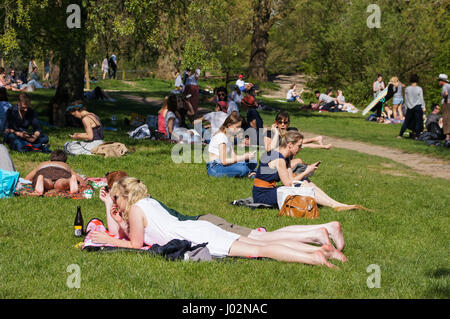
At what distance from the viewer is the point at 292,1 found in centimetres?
3834

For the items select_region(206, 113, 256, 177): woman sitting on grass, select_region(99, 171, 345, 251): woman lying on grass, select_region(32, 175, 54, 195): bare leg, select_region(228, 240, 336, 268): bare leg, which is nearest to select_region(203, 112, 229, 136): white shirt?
select_region(206, 113, 256, 177): woman sitting on grass

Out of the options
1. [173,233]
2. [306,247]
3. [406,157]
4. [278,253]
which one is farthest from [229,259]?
[406,157]

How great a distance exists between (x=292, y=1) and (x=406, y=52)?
25.5 ft

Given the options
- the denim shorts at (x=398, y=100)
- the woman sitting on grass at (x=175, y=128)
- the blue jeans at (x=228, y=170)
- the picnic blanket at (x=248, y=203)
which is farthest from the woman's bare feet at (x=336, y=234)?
the denim shorts at (x=398, y=100)

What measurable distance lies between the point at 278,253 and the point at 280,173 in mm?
3008

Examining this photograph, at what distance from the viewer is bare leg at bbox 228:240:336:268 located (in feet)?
21.5

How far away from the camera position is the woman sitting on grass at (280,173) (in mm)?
9617

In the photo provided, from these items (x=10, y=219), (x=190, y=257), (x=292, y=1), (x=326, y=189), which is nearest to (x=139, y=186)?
(x=190, y=257)

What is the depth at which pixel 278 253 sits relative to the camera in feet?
21.9

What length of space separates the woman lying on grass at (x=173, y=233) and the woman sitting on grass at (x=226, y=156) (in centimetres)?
502

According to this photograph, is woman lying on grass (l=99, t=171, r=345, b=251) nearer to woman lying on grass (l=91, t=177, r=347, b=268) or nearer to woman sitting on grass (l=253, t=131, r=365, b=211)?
woman lying on grass (l=91, t=177, r=347, b=268)

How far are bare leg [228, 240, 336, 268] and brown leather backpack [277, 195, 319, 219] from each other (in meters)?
2.51

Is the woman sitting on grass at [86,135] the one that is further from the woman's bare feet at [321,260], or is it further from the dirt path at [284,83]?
the dirt path at [284,83]
